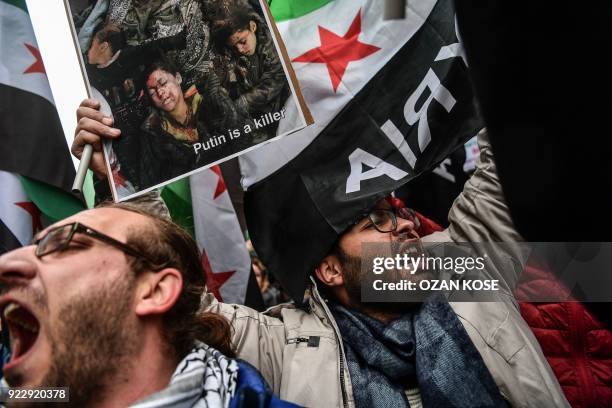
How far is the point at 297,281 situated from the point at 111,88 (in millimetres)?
1247

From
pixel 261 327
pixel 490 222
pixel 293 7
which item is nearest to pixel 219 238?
pixel 261 327

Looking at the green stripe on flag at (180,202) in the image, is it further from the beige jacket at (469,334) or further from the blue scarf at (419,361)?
the blue scarf at (419,361)

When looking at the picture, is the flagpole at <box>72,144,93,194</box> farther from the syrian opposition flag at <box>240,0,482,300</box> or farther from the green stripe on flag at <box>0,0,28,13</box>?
the green stripe on flag at <box>0,0,28,13</box>

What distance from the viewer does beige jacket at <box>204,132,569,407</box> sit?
2273 mm

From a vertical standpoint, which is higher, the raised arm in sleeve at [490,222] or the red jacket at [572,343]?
the raised arm in sleeve at [490,222]

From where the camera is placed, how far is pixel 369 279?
114 inches

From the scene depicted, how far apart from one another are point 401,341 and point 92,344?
1.32 m

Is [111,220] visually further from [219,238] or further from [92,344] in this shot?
[219,238]

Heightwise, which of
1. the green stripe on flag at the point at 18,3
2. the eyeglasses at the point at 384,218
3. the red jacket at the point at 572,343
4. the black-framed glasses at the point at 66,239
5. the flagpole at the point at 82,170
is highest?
the green stripe on flag at the point at 18,3

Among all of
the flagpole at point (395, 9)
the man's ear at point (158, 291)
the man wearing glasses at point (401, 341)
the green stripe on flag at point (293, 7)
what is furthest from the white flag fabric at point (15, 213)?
the flagpole at point (395, 9)

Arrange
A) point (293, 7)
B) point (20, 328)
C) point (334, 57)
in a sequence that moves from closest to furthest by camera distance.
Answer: point (20, 328) → point (334, 57) → point (293, 7)

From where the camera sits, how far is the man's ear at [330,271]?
3.00 meters

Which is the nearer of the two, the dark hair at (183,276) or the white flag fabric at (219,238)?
the dark hair at (183,276)

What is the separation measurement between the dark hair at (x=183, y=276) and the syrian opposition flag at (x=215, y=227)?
4.18 feet
